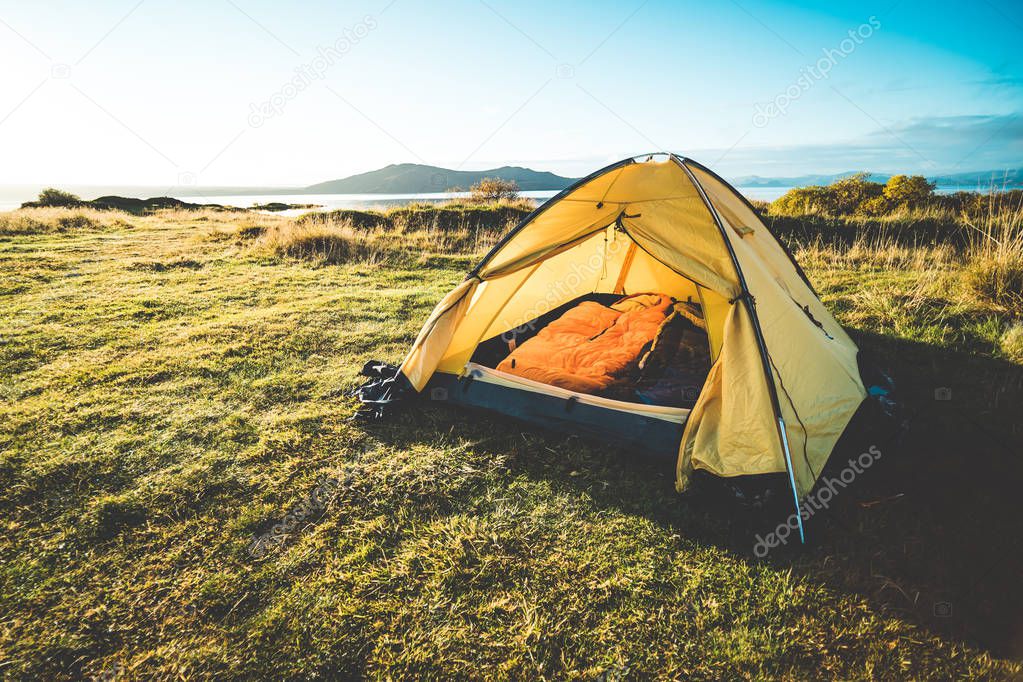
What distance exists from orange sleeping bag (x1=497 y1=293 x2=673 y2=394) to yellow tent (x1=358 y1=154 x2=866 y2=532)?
0.16 m

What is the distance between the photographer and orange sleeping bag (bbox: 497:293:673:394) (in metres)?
3.51

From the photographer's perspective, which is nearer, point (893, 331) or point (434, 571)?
point (434, 571)

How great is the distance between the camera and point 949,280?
19.0 ft

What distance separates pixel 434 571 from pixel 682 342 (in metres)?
2.90

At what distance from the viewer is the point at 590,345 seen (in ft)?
13.2

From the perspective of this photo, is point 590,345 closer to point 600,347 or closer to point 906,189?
point 600,347

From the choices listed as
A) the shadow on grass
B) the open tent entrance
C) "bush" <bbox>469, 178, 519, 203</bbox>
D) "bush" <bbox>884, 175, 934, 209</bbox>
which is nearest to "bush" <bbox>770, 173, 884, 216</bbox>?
"bush" <bbox>884, 175, 934, 209</bbox>

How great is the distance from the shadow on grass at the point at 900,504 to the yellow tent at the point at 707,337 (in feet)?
0.67

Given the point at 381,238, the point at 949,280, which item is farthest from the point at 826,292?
the point at 381,238

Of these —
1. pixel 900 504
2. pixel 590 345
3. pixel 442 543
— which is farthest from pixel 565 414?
pixel 900 504

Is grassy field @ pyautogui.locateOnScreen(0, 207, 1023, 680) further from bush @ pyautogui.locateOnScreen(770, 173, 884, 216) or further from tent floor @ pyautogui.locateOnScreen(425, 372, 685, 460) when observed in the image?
bush @ pyautogui.locateOnScreen(770, 173, 884, 216)

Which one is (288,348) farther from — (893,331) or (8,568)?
(893,331)

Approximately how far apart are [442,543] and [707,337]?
10.1ft

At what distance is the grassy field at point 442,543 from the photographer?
6.39 ft
